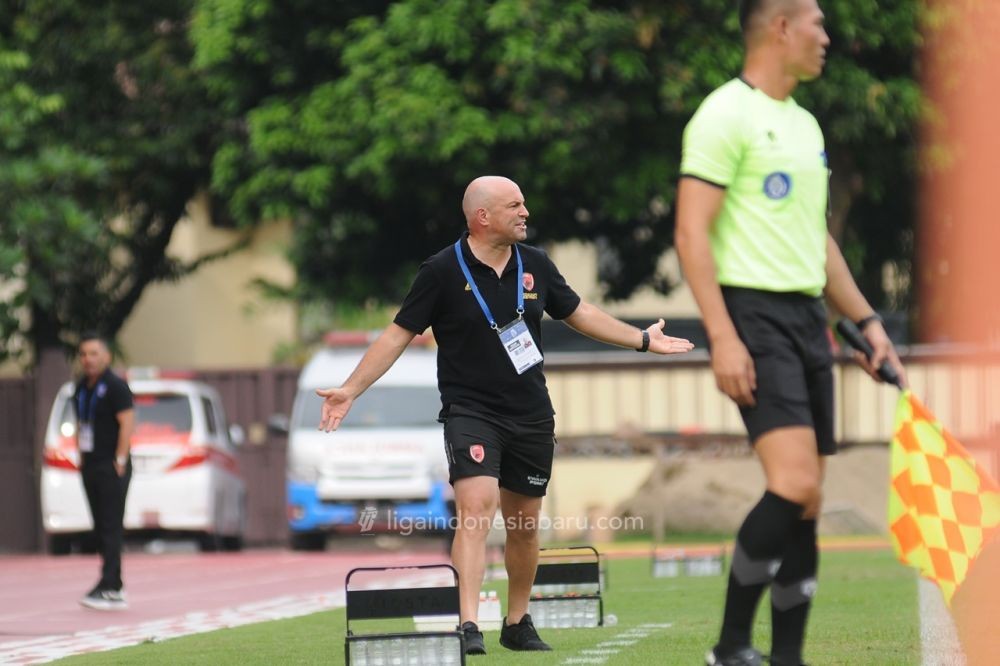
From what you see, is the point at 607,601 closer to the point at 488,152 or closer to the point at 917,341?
the point at 488,152

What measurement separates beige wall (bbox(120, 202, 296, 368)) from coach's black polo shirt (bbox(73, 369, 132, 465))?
24242mm

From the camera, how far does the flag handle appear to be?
6.36 meters

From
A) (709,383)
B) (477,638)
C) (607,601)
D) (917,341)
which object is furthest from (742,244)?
(917,341)

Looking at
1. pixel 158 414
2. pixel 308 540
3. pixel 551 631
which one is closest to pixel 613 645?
pixel 551 631

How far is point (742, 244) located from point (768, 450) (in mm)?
633

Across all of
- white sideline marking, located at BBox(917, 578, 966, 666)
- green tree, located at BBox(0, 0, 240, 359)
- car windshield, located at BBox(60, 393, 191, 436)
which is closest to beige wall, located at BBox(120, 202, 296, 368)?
green tree, located at BBox(0, 0, 240, 359)

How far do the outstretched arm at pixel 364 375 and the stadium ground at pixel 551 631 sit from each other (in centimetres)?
113

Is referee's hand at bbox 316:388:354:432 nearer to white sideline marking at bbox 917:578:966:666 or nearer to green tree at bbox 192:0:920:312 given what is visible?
white sideline marking at bbox 917:578:966:666

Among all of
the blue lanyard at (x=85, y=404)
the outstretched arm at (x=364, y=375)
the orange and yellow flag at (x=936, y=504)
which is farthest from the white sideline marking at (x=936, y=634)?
the blue lanyard at (x=85, y=404)

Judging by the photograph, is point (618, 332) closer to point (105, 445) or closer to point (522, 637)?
point (522, 637)

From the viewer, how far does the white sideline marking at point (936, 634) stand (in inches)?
307

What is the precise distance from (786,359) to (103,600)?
915 centimetres

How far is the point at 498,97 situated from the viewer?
77.7 feet

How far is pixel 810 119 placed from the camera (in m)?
6.55
